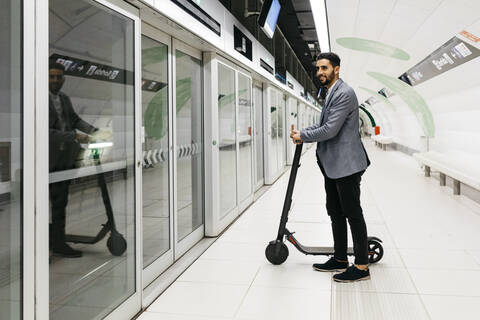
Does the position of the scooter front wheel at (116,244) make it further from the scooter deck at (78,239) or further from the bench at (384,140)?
the bench at (384,140)

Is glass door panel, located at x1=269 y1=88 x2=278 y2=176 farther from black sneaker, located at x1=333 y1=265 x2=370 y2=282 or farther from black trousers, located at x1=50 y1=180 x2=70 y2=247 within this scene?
black trousers, located at x1=50 y1=180 x2=70 y2=247

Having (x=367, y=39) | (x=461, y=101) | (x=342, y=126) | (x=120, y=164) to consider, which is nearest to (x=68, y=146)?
(x=120, y=164)

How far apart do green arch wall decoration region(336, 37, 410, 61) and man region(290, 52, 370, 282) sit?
22.4 ft

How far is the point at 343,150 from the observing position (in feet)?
9.70

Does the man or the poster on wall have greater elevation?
the poster on wall

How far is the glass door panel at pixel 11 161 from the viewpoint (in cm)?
150

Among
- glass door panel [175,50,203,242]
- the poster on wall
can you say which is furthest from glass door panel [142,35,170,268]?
the poster on wall

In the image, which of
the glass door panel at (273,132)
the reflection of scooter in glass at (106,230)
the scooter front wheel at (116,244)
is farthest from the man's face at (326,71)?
the glass door panel at (273,132)

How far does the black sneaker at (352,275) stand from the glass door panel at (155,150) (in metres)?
1.42

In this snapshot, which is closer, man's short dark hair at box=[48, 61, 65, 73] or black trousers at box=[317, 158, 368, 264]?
man's short dark hair at box=[48, 61, 65, 73]

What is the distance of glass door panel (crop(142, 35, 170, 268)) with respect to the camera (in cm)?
311

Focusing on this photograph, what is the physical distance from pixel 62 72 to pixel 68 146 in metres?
0.34

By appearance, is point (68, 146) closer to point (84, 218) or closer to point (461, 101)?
point (84, 218)

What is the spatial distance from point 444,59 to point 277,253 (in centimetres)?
670
